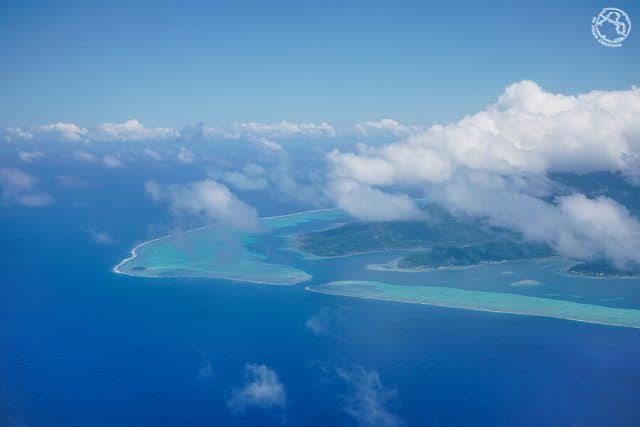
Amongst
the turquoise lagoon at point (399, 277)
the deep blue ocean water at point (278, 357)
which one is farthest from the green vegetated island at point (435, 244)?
the deep blue ocean water at point (278, 357)

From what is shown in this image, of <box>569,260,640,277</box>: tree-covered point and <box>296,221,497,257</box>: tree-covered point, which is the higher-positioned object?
<box>296,221,497,257</box>: tree-covered point

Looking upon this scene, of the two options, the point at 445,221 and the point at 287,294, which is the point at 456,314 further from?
the point at 445,221

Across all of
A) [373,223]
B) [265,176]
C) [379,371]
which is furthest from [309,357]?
[265,176]

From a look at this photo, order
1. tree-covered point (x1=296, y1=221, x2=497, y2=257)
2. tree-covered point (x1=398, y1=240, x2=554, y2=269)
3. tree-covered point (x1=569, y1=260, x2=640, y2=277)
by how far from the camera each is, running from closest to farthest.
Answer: tree-covered point (x1=569, y1=260, x2=640, y2=277) → tree-covered point (x1=398, y1=240, x2=554, y2=269) → tree-covered point (x1=296, y1=221, x2=497, y2=257)

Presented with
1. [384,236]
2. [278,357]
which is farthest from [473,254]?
[278,357]

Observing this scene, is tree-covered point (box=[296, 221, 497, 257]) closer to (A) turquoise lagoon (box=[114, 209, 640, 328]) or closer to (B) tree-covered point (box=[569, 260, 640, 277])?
(A) turquoise lagoon (box=[114, 209, 640, 328])

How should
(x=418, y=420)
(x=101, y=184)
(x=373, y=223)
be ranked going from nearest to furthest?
(x=418, y=420), (x=373, y=223), (x=101, y=184)

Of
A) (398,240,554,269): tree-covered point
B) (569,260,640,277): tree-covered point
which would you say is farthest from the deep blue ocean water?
(569,260,640,277): tree-covered point
